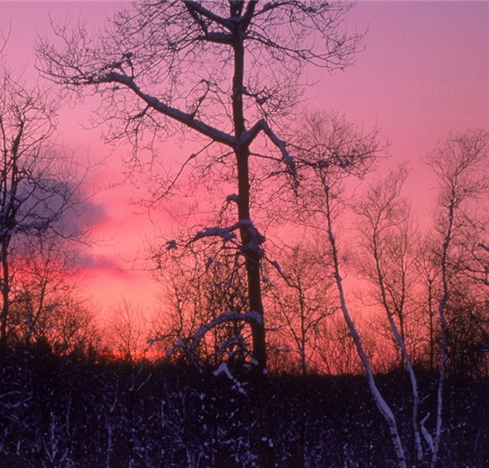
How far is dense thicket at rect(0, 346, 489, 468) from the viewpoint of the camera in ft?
78.3

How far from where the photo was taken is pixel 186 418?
2608 centimetres

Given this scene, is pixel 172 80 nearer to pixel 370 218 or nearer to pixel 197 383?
pixel 370 218

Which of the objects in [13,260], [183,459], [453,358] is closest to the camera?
[13,260]

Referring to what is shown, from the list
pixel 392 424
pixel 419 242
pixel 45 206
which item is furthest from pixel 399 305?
pixel 45 206

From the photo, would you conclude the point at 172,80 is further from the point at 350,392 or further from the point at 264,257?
the point at 350,392

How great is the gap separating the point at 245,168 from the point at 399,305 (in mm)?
22367

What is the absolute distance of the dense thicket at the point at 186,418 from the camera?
23.9 m

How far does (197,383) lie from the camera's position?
27.8 meters

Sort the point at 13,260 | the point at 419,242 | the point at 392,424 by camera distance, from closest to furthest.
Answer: the point at 392,424 < the point at 13,260 < the point at 419,242

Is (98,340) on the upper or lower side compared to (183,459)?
upper

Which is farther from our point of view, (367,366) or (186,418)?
(186,418)

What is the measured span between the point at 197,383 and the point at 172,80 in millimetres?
17383

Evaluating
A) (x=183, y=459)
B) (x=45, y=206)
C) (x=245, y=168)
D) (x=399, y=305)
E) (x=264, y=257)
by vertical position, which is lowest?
(x=183, y=459)

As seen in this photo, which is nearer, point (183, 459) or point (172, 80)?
point (172, 80)
